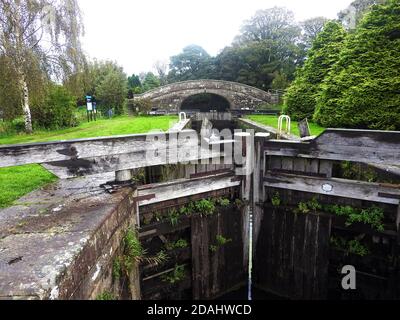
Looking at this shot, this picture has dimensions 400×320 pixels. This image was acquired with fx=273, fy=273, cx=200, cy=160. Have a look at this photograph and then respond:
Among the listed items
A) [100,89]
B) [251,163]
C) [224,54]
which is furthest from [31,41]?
[224,54]

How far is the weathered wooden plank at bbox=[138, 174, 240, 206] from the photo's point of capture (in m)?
4.00

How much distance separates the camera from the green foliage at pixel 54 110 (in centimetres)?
1221

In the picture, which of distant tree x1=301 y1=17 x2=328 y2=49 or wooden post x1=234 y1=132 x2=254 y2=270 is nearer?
wooden post x1=234 y1=132 x2=254 y2=270

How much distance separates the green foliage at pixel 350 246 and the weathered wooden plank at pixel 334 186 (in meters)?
0.71

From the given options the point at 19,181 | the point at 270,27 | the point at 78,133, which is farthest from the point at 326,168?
the point at 270,27

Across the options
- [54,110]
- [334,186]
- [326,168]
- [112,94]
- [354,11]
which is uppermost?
[354,11]

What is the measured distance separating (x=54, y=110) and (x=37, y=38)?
123 inches

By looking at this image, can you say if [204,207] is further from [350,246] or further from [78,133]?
[78,133]

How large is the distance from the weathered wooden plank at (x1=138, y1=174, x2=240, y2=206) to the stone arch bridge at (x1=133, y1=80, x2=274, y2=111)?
19727 millimetres

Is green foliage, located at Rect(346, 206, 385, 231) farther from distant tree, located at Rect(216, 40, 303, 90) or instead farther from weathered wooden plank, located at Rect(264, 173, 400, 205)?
distant tree, located at Rect(216, 40, 303, 90)

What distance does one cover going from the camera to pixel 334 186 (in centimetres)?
424

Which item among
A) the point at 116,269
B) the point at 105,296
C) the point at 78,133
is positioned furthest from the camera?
the point at 78,133

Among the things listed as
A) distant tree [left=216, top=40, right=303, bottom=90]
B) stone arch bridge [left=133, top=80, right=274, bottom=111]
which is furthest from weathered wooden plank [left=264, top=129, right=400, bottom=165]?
distant tree [left=216, top=40, right=303, bottom=90]

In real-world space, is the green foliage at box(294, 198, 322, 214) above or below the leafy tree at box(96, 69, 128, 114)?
below
